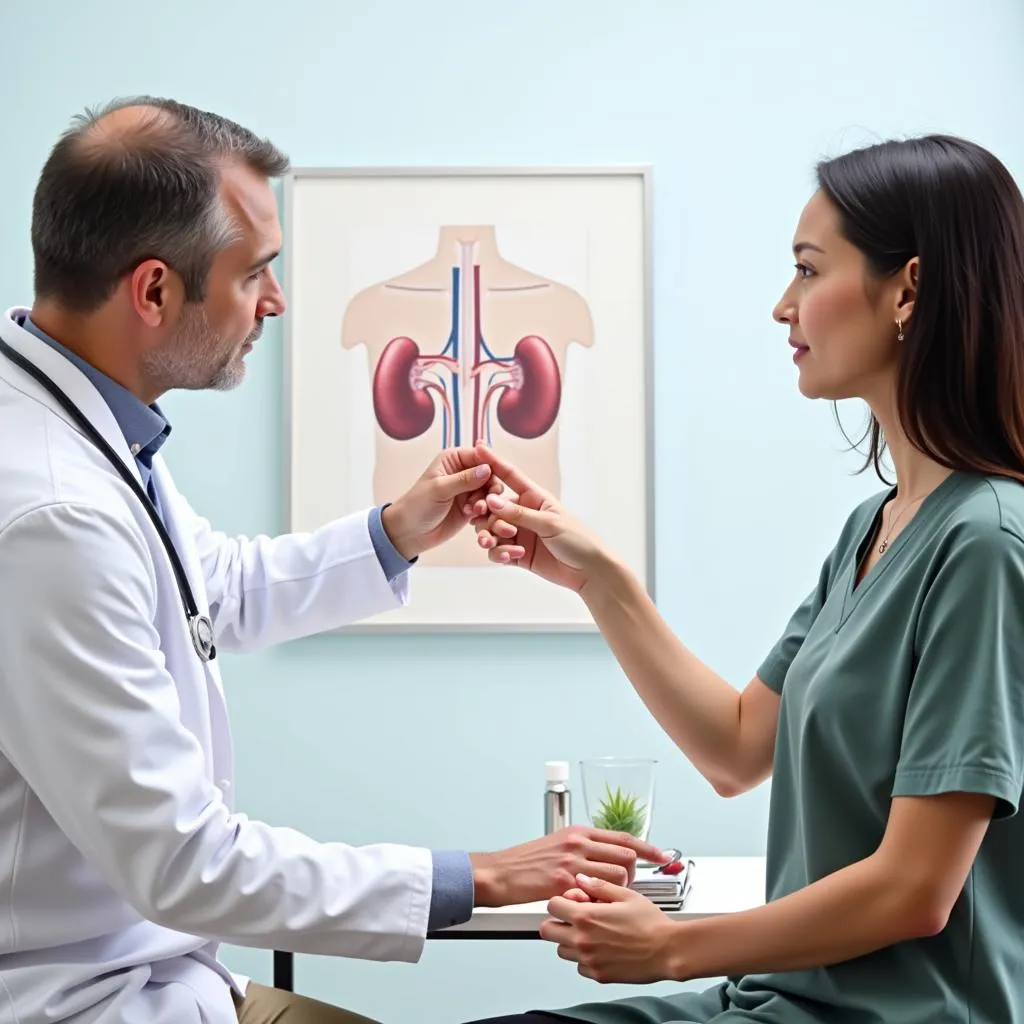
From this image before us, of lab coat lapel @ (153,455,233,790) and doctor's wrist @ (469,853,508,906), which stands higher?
lab coat lapel @ (153,455,233,790)

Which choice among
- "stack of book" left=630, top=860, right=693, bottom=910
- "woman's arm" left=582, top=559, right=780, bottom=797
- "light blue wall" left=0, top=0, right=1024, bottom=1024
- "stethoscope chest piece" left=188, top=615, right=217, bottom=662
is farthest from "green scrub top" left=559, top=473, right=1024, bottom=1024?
"light blue wall" left=0, top=0, right=1024, bottom=1024

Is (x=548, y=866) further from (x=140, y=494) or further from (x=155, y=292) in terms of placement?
(x=155, y=292)

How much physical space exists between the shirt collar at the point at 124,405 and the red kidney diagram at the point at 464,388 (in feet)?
3.79

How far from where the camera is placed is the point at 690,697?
5.25 feet

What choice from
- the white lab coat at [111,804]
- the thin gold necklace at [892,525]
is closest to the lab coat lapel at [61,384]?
the white lab coat at [111,804]

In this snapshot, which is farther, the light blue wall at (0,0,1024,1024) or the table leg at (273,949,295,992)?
the light blue wall at (0,0,1024,1024)

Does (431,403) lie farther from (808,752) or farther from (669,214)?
(808,752)

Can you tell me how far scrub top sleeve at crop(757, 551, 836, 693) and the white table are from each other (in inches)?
12.1

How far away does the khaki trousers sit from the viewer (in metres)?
1.45

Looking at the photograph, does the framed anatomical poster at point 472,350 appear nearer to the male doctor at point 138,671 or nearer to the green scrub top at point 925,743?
the male doctor at point 138,671

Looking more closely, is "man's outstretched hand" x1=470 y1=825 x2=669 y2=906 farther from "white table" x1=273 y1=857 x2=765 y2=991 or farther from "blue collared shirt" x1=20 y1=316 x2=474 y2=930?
"white table" x1=273 y1=857 x2=765 y2=991

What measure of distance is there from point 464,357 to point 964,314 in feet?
4.79

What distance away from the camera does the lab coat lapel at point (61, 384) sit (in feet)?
4.22

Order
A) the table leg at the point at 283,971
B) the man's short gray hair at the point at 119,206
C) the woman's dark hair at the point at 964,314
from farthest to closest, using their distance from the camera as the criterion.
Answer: the table leg at the point at 283,971 < the man's short gray hair at the point at 119,206 < the woman's dark hair at the point at 964,314
